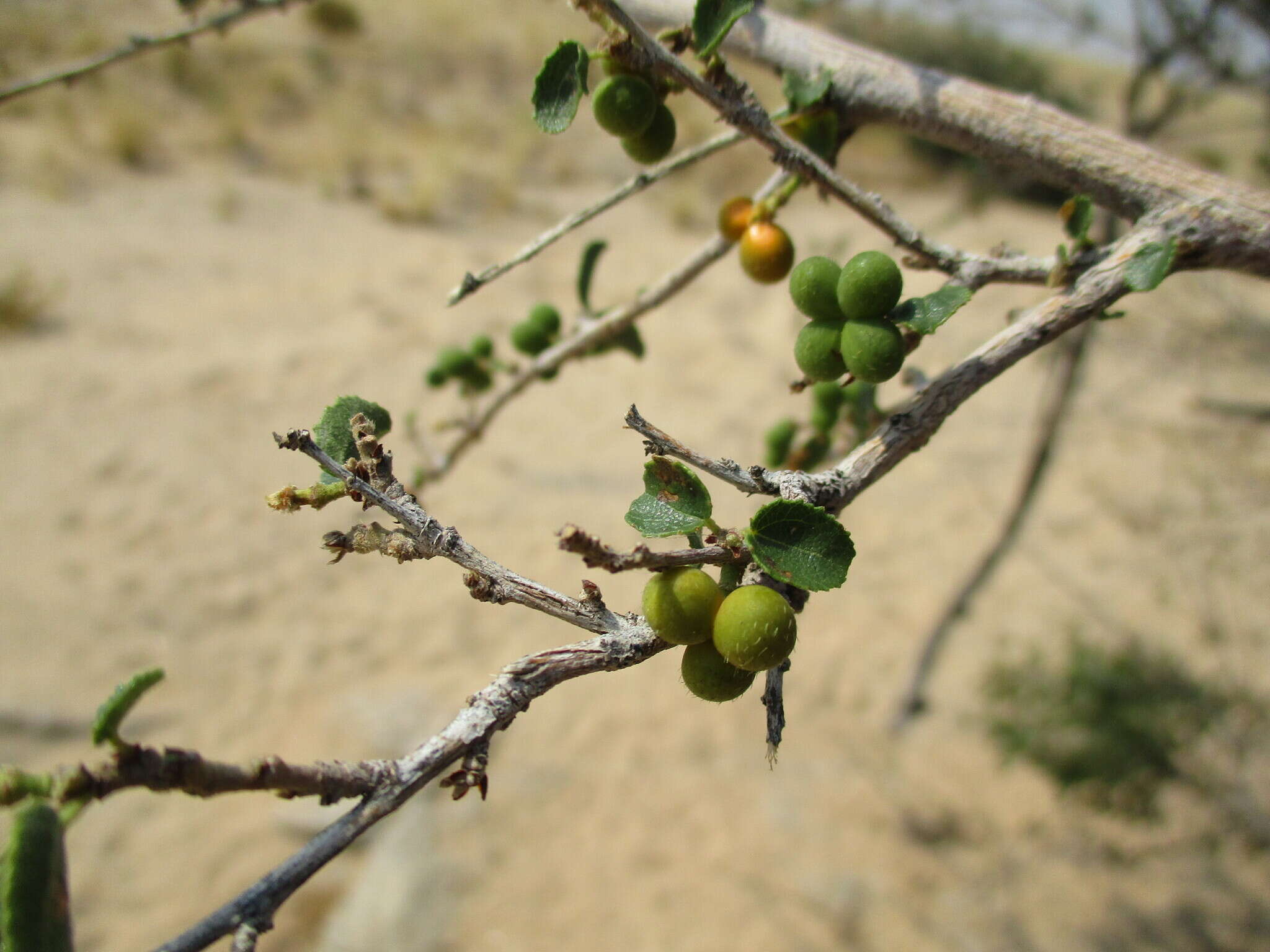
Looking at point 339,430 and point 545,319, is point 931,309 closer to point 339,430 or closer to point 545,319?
point 339,430

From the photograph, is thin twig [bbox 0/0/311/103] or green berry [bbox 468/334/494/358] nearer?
thin twig [bbox 0/0/311/103]

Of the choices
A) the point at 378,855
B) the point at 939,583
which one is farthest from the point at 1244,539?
the point at 378,855

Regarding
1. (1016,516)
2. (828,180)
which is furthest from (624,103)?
(1016,516)

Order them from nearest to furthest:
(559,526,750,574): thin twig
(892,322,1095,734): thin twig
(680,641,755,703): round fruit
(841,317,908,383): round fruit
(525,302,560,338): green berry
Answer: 1. (559,526,750,574): thin twig
2. (680,641,755,703): round fruit
3. (841,317,908,383): round fruit
4. (525,302,560,338): green berry
5. (892,322,1095,734): thin twig

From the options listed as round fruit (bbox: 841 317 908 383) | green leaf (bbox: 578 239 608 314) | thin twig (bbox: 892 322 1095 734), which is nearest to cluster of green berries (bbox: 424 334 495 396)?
green leaf (bbox: 578 239 608 314)

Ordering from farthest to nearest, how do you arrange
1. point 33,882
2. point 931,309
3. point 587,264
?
point 587,264 → point 931,309 → point 33,882

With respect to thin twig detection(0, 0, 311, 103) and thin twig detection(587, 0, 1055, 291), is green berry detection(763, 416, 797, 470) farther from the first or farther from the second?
thin twig detection(0, 0, 311, 103)
